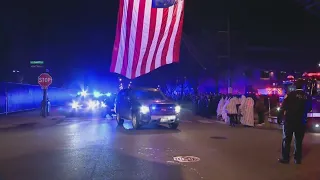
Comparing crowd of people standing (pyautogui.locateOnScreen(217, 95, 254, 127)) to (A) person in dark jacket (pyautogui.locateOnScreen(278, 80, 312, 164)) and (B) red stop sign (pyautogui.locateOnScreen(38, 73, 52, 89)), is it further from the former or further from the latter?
(B) red stop sign (pyautogui.locateOnScreen(38, 73, 52, 89))

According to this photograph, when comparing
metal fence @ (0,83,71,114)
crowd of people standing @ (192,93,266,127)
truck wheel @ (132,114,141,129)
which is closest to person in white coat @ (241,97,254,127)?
crowd of people standing @ (192,93,266,127)

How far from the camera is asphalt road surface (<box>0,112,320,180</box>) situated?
321 inches

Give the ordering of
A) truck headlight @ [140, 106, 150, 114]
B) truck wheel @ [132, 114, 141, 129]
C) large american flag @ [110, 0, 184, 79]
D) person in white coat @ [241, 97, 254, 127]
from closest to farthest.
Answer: large american flag @ [110, 0, 184, 79]
truck headlight @ [140, 106, 150, 114]
truck wheel @ [132, 114, 141, 129]
person in white coat @ [241, 97, 254, 127]

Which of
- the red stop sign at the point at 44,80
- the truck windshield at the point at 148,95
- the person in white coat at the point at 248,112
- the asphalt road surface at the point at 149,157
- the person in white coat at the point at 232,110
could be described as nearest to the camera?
the asphalt road surface at the point at 149,157

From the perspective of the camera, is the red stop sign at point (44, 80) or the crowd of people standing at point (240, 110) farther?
the red stop sign at point (44, 80)

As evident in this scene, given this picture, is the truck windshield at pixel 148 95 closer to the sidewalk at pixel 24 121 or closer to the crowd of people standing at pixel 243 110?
the crowd of people standing at pixel 243 110

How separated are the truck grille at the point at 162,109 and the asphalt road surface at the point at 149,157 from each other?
208 cm

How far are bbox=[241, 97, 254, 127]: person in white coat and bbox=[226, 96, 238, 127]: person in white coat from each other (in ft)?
1.51

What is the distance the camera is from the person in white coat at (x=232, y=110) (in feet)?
65.8

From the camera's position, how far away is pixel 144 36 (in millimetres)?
15172

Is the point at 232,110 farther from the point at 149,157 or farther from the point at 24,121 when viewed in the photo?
the point at 24,121

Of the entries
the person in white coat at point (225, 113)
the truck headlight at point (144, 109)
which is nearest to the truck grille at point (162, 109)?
the truck headlight at point (144, 109)

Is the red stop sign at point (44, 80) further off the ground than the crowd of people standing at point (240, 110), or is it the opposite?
the red stop sign at point (44, 80)

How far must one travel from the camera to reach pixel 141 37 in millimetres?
15016
